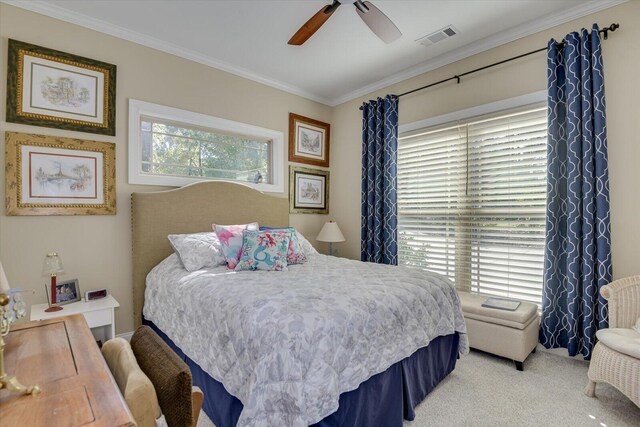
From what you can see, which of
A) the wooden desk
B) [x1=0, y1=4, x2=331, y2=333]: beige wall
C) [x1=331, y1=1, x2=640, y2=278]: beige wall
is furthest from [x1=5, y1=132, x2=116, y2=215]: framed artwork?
[x1=331, y1=1, x2=640, y2=278]: beige wall

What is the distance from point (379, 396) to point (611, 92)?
110 inches

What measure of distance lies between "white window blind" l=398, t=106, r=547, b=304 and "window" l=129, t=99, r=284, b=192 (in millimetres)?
1653

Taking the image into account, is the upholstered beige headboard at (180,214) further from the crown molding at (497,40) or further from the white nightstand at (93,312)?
the crown molding at (497,40)

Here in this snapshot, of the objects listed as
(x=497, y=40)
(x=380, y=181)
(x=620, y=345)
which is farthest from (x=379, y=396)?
(x=497, y=40)

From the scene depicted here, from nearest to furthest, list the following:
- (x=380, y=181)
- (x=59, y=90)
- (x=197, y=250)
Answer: (x=59, y=90)
(x=197, y=250)
(x=380, y=181)

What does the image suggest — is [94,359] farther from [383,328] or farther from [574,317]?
[574,317]

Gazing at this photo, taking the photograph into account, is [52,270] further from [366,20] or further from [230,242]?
[366,20]

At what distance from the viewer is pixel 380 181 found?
3.93m

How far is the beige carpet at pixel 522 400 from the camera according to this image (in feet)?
6.17

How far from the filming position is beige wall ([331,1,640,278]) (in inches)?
94.4

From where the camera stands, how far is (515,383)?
2.31 meters

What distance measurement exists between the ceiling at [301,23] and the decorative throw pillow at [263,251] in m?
1.81

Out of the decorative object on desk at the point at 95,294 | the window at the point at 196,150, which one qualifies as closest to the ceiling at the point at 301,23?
the window at the point at 196,150

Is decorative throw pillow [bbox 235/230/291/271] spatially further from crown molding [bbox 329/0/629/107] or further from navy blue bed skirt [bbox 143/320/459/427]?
crown molding [bbox 329/0/629/107]
